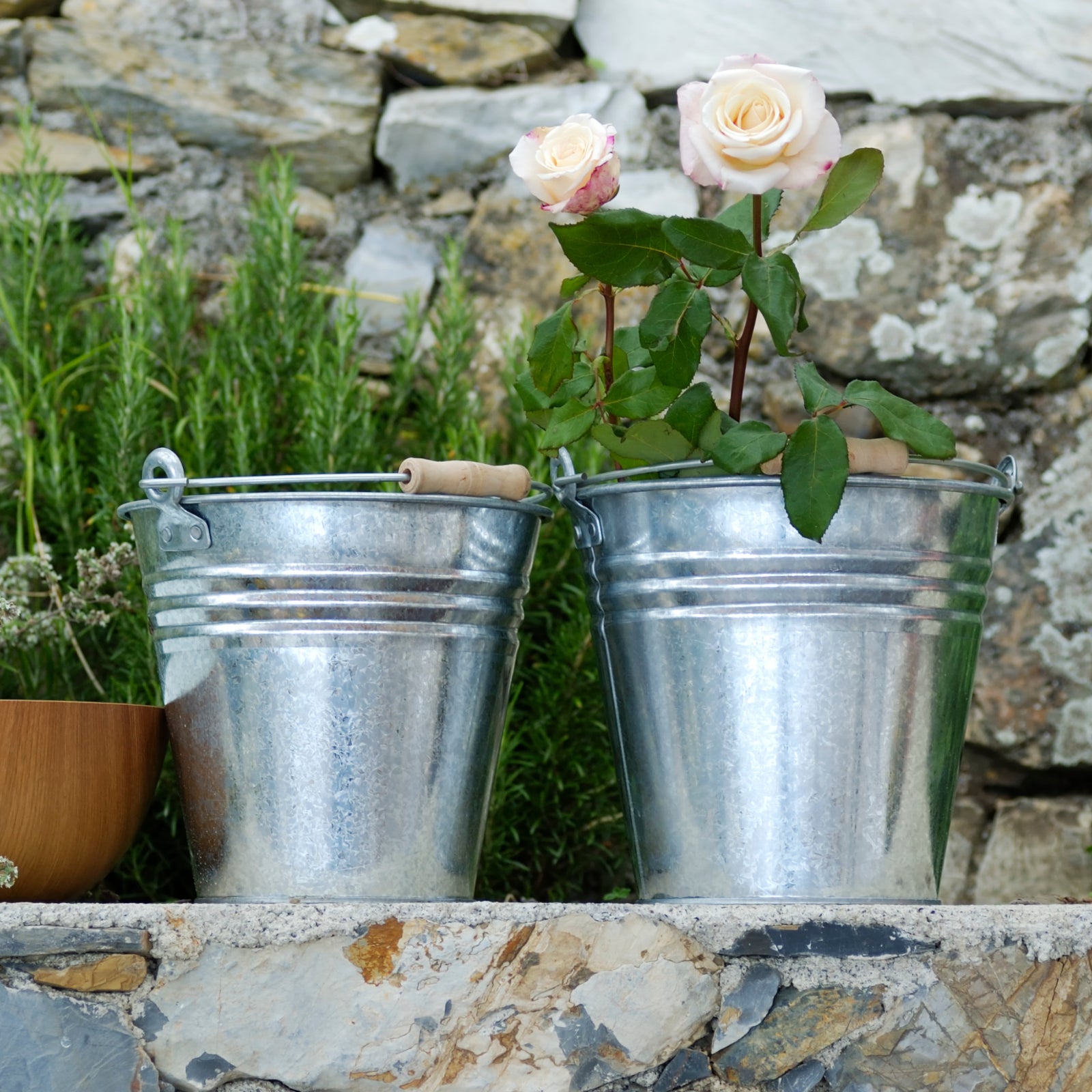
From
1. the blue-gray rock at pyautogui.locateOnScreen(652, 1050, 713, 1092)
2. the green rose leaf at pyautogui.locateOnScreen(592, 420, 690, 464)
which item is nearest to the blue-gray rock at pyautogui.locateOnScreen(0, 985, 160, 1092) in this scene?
the blue-gray rock at pyautogui.locateOnScreen(652, 1050, 713, 1092)

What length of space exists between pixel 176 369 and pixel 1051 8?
4.43ft

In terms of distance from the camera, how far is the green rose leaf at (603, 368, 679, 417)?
1.00m

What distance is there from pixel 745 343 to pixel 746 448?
0.13m

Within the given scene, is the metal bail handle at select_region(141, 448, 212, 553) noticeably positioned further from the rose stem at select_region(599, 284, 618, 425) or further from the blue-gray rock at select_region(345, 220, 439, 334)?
the blue-gray rock at select_region(345, 220, 439, 334)

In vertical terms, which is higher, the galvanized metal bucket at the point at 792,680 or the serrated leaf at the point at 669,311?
the serrated leaf at the point at 669,311

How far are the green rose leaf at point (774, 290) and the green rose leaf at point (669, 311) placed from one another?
6 cm

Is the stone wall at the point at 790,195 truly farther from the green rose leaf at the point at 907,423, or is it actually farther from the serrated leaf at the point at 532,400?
the green rose leaf at the point at 907,423

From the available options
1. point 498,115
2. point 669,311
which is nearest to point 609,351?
point 669,311

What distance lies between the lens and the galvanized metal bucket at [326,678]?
0.97 metres

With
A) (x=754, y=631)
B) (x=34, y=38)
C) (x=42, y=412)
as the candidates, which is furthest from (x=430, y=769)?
(x=34, y=38)

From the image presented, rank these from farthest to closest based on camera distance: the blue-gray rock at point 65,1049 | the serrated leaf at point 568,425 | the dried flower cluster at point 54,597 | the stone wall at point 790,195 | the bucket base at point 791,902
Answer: the stone wall at point 790,195
the dried flower cluster at point 54,597
the serrated leaf at point 568,425
the bucket base at point 791,902
the blue-gray rock at point 65,1049

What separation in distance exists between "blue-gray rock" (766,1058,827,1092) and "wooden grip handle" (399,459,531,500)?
0.50 metres

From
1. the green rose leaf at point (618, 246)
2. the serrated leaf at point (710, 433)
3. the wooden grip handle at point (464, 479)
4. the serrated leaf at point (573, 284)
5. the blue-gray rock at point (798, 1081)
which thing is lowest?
the blue-gray rock at point (798, 1081)

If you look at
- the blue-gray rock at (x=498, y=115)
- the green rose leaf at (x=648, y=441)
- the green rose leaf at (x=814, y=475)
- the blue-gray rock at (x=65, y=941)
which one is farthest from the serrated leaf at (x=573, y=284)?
the blue-gray rock at (x=498, y=115)
